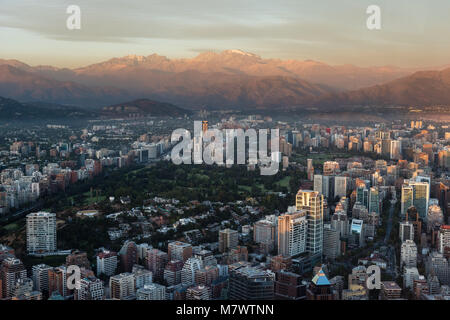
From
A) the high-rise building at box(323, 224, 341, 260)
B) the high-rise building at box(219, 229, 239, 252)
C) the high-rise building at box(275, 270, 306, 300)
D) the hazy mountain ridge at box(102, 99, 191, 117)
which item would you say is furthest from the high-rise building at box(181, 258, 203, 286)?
the hazy mountain ridge at box(102, 99, 191, 117)

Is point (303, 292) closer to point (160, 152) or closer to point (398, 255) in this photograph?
point (398, 255)

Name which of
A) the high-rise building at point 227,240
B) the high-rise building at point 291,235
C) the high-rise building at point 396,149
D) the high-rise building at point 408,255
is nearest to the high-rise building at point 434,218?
the high-rise building at point 408,255

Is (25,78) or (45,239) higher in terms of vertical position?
(25,78)

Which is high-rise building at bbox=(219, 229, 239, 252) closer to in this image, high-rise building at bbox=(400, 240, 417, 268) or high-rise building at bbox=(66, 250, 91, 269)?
high-rise building at bbox=(66, 250, 91, 269)

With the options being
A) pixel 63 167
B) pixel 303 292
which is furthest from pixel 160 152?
pixel 303 292

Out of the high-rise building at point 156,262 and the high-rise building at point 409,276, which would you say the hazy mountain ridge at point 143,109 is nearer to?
the high-rise building at point 156,262

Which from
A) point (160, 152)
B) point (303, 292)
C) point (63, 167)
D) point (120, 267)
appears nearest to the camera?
point (303, 292)
